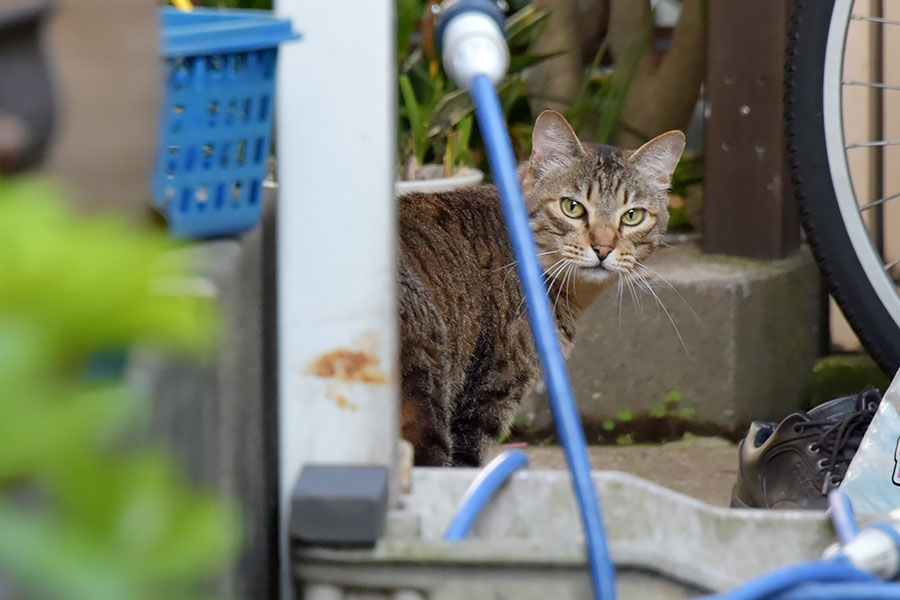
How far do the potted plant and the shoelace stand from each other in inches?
37.9

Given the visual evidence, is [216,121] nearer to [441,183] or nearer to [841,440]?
[841,440]

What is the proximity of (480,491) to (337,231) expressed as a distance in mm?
230

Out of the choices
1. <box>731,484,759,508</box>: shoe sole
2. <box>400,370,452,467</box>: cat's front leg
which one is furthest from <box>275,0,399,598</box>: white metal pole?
<box>731,484,759,508</box>: shoe sole

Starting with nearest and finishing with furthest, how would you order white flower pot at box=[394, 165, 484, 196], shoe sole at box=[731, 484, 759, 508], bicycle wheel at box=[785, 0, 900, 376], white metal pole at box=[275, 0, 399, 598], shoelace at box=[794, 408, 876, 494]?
white metal pole at box=[275, 0, 399, 598]
shoelace at box=[794, 408, 876, 494]
shoe sole at box=[731, 484, 759, 508]
bicycle wheel at box=[785, 0, 900, 376]
white flower pot at box=[394, 165, 484, 196]

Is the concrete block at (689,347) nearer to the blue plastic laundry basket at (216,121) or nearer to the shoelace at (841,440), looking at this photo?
the shoelace at (841,440)

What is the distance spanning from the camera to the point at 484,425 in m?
1.76

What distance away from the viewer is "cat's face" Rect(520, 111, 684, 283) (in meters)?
2.02

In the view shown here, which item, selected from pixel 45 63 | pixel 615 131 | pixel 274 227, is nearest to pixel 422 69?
pixel 615 131

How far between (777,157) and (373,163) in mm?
1809

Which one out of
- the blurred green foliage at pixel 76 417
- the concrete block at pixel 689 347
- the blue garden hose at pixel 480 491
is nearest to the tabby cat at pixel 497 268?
the concrete block at pixel 689 347

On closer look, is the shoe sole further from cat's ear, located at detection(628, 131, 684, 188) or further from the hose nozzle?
the hose nozzle

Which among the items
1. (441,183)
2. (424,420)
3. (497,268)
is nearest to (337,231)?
(424,420)

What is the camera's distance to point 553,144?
2.03 m

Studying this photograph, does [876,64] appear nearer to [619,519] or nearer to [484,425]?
[484,425]
